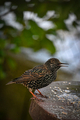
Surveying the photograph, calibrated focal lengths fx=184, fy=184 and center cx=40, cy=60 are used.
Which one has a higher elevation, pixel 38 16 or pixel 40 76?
pixel 38 16

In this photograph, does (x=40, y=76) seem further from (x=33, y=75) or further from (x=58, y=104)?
(x=58, y=104)

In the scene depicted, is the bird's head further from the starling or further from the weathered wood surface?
the weathered wood surface

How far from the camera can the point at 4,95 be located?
15.4ft

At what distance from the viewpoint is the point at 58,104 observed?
1.94 meters

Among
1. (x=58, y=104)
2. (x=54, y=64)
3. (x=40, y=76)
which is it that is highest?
(x=54, y=64)

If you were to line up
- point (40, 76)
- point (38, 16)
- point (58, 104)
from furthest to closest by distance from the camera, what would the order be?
point (40, 76), point (58, 104), point (38, 16)

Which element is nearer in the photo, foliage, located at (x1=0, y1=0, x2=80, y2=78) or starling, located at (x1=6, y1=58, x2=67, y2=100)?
foliage, located at (x1=0, y1=0, x2=80, y2=78)

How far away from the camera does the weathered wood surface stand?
1.70m

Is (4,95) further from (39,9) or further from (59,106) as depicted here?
(39,9)

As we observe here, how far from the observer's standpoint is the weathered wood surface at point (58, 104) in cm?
170

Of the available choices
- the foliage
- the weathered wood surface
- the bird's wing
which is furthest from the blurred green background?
the weathered wood surface

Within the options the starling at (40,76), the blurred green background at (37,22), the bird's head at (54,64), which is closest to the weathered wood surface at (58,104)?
the starling at (40,76)

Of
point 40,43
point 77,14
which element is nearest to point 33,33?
point 40,43

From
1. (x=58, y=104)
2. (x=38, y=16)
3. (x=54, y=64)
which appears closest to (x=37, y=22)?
(x=38, y=16)
